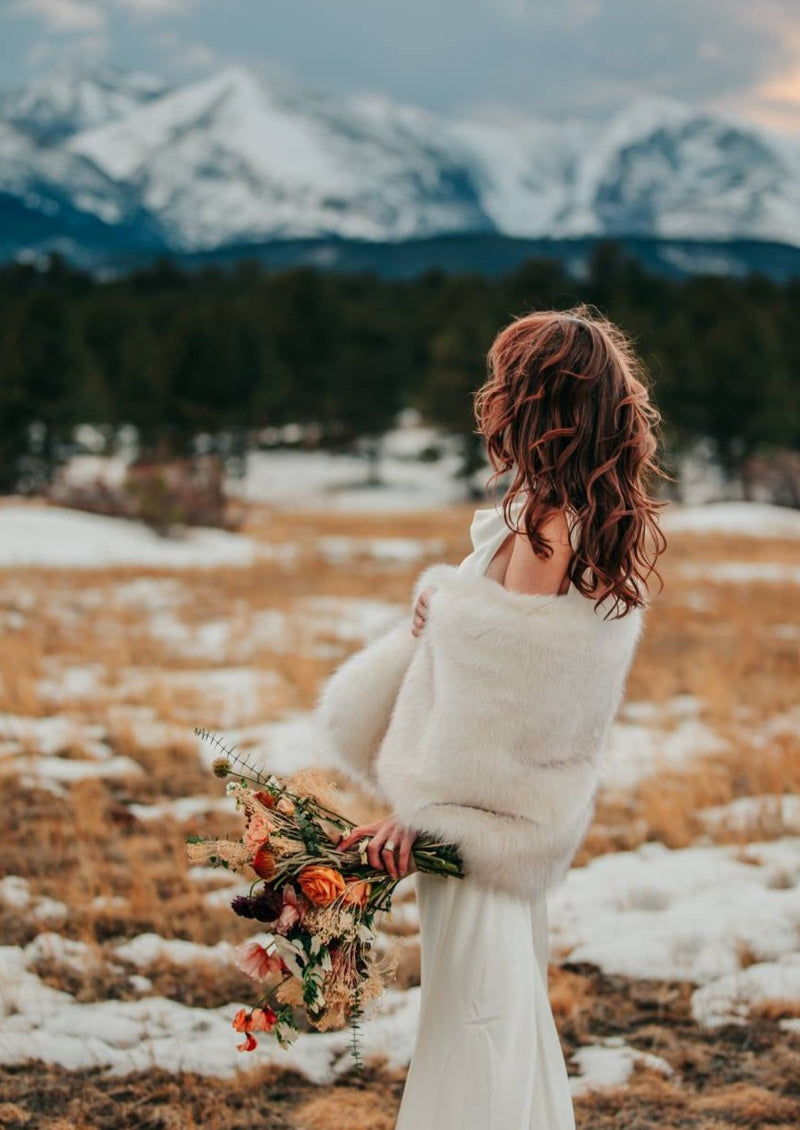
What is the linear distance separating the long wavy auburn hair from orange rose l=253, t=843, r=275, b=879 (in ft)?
2.77

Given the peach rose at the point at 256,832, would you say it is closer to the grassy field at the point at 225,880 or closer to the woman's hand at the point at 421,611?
the grassy field at the point at 225,880

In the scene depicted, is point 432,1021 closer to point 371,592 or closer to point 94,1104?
point 94,1104

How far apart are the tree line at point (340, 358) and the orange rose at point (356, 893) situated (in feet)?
102

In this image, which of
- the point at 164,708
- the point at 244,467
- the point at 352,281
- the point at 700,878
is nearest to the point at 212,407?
the point at 244,467

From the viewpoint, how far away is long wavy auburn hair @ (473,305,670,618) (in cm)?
215

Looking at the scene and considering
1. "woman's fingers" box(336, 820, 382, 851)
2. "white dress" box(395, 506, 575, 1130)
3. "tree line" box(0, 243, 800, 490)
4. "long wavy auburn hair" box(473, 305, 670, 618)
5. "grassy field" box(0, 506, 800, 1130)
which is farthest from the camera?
"tree line" box(0, 243, 800, 490)

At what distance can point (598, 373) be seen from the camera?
7.06 feet

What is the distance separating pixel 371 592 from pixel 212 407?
28.3 m

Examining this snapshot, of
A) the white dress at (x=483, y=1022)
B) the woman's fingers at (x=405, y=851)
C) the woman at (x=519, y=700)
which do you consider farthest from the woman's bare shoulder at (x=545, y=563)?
the woman's fingers at (x=405, y=851)

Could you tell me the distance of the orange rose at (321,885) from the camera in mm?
2188

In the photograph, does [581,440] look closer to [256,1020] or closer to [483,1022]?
[483,1022]

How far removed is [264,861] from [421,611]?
0.63 meters

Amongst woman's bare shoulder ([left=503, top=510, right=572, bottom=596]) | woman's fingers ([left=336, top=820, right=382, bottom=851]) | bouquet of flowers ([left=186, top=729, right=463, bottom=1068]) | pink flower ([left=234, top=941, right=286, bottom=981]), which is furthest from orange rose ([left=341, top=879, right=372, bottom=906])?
woman's bare shoulder ([left=503, top=510, right=572, bottom=596])

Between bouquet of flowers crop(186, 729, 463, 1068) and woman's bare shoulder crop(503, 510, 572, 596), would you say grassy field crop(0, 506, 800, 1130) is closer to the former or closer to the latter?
bouquet of flowers crop(186, 729, 463, 1068)
